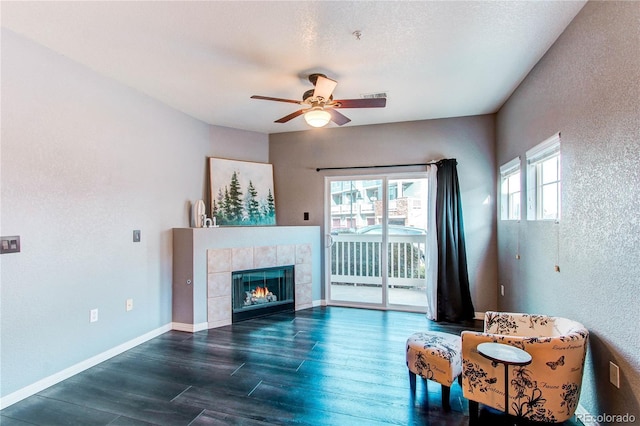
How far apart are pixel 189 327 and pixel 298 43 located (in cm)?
336

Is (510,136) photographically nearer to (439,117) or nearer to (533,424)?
(439,117)

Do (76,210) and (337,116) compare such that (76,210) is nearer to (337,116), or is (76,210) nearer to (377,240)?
(337,116)

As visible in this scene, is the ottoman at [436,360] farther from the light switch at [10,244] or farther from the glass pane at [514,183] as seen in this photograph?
the light switch at [10,244]

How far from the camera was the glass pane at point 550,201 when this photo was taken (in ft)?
8.68

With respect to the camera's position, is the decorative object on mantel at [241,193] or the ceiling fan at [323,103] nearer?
the ceiling fan at [323,103]

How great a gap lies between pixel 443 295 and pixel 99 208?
410 centimetres

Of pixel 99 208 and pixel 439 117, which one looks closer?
pixel 99 208

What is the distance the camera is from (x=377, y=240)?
4.73 m

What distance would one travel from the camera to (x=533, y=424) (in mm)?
2061

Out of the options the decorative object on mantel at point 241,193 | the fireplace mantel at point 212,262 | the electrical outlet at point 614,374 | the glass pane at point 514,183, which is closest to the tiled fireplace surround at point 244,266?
the fireplace mantel at point 212,262

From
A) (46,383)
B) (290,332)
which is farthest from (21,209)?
(290,332)

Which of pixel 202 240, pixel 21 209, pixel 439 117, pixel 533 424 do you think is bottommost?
pixel 533 424

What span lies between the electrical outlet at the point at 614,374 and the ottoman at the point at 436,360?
2.72 ft

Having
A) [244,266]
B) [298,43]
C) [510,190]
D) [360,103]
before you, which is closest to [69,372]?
[244,266]
